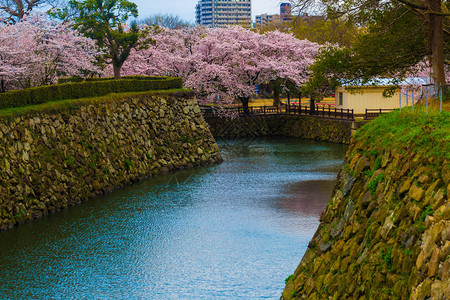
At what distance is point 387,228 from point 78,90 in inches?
1128

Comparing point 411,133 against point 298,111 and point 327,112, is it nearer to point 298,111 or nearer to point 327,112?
point 327,112

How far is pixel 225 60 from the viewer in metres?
61.0

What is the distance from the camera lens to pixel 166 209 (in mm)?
28578

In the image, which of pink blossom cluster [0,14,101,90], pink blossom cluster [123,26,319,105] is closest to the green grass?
pink blossom cluster [0,14,101,90]

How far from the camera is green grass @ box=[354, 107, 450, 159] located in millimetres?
10578

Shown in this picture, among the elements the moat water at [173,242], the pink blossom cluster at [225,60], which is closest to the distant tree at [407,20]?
the moat water at [173,242]

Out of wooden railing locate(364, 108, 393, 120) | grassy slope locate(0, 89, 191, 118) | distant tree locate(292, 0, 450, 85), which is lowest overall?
wooden railing locate(364, 108, 393, 120)

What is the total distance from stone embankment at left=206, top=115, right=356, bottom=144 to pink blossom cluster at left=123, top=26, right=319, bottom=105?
248cm

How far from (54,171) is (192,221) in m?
7.95

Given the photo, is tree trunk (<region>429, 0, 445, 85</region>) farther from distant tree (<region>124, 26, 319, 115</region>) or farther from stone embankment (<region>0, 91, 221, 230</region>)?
distant tree (<region>124, 26, 319, 115</region>)

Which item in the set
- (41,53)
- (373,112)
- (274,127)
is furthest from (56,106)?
(274,127)

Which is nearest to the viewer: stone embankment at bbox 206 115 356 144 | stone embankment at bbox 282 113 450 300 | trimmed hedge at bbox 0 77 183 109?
stone embankment at bbox 282 113 450 300

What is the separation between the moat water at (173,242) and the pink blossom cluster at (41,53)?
35.6ft

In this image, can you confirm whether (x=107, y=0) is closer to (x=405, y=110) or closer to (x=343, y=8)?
(x=343, y=8)
